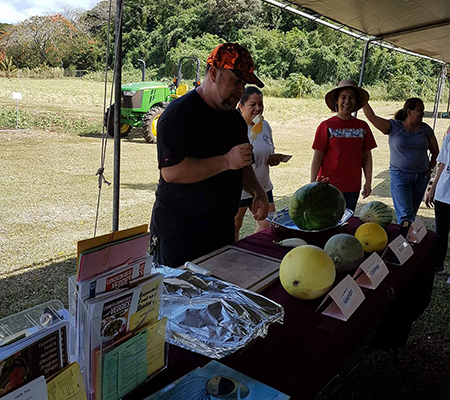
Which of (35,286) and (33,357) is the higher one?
(33,357)

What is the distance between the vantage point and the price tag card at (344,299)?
117cm

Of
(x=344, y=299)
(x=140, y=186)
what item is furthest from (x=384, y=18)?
(x=140, y=186)

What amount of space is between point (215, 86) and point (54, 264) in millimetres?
2767

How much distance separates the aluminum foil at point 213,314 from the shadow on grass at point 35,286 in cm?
208

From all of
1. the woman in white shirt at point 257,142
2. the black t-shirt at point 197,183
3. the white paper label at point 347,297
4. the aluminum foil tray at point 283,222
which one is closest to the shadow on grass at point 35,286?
the woman in white shirt at point 257,142

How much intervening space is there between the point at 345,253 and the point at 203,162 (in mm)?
637

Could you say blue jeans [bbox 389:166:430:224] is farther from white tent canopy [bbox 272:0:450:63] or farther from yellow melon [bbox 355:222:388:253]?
yellow melon [bbox 355:222:388:253]

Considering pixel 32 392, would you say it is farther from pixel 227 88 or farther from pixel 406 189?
pixel 406 189

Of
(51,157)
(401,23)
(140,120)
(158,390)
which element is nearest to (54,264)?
→ (158,390)

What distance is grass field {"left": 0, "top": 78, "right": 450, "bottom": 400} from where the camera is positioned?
2273 mm

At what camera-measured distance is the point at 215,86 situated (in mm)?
1695

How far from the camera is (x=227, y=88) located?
5.47 feet

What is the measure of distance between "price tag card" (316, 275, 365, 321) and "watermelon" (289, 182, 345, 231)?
21.8 inches

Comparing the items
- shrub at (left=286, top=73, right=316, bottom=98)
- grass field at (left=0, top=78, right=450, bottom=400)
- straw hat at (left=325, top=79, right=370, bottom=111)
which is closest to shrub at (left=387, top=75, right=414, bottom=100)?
shrub at (left=286, top=73, right=316, bottom=98)
